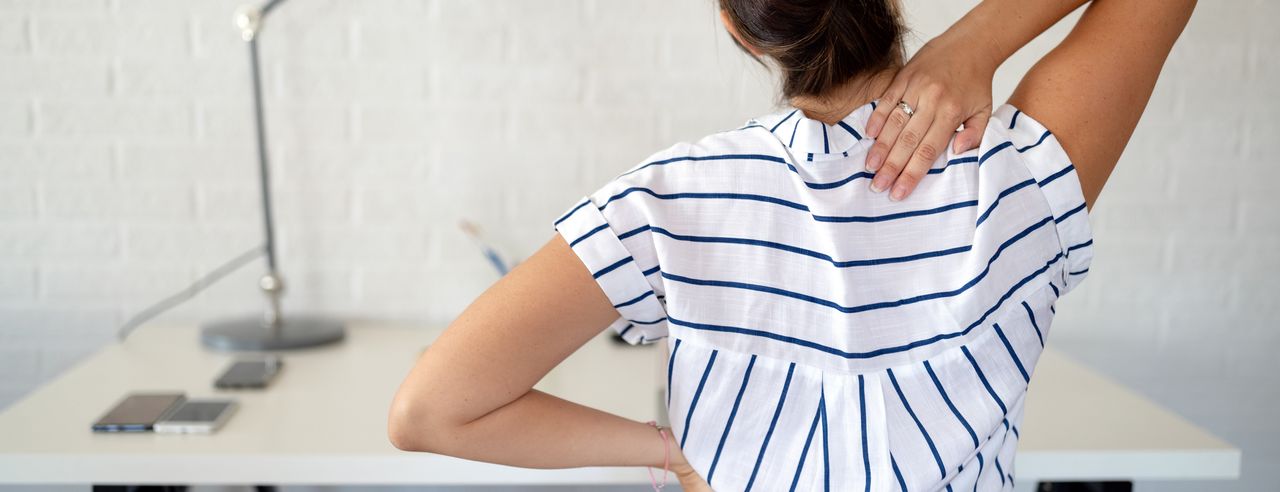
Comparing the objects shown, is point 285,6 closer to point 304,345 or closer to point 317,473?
point 304,345

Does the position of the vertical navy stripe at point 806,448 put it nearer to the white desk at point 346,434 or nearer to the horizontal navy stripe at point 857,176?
the horizontal navy stripe at point 857,176

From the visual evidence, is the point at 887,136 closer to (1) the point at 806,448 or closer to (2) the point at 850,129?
(2) the point at 850,129

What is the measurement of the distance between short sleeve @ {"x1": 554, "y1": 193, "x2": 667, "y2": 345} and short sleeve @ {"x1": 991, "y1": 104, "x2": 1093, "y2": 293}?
0.31 m

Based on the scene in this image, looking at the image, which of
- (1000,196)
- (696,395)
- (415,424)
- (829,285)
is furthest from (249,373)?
(1000,196)

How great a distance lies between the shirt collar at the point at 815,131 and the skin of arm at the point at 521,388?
0.19 meters

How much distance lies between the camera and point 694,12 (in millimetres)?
1804

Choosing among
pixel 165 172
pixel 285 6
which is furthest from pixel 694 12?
pixel 165 172

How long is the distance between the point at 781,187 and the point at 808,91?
0.10 meters

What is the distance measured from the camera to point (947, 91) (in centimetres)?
87

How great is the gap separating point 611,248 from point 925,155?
26cm

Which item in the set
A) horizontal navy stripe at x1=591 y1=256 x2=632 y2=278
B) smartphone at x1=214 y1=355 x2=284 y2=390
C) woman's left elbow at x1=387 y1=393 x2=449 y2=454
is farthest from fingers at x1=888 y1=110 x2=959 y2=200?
smartphone at x1=214 y1=355 x2=284 y2=390

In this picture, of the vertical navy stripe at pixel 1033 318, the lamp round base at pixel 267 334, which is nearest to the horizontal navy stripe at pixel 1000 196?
the vertical navy stripe at pixel 1033 318

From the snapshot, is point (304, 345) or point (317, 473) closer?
point (317, 473)

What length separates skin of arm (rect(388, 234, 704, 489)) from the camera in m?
0.78
